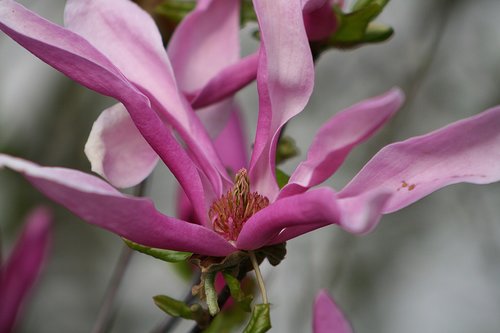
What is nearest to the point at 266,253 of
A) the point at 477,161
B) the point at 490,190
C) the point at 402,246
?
the point at 477,161

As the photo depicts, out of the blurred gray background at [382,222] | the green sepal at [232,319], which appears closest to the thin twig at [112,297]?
the green sepal at [232,319]

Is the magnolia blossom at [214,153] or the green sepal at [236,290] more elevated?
the magnolia blossom at [214,153]

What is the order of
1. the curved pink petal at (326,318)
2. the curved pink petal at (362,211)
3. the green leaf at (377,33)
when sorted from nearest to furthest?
the curved pink petal at (362,211), the curved pink petal at (326,318), the green leaf at (377,33)

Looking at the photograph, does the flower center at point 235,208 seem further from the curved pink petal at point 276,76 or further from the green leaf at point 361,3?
the green leaf at point 361,3

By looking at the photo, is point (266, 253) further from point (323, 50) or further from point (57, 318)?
point (57, 318)

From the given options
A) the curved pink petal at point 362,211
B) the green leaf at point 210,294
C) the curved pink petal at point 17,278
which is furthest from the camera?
the curved pink petal at point 17,278

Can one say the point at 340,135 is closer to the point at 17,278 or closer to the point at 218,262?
the point at 218,262

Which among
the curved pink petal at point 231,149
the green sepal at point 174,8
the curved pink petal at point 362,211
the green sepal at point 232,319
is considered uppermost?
the curved pink petal at point 362,211
